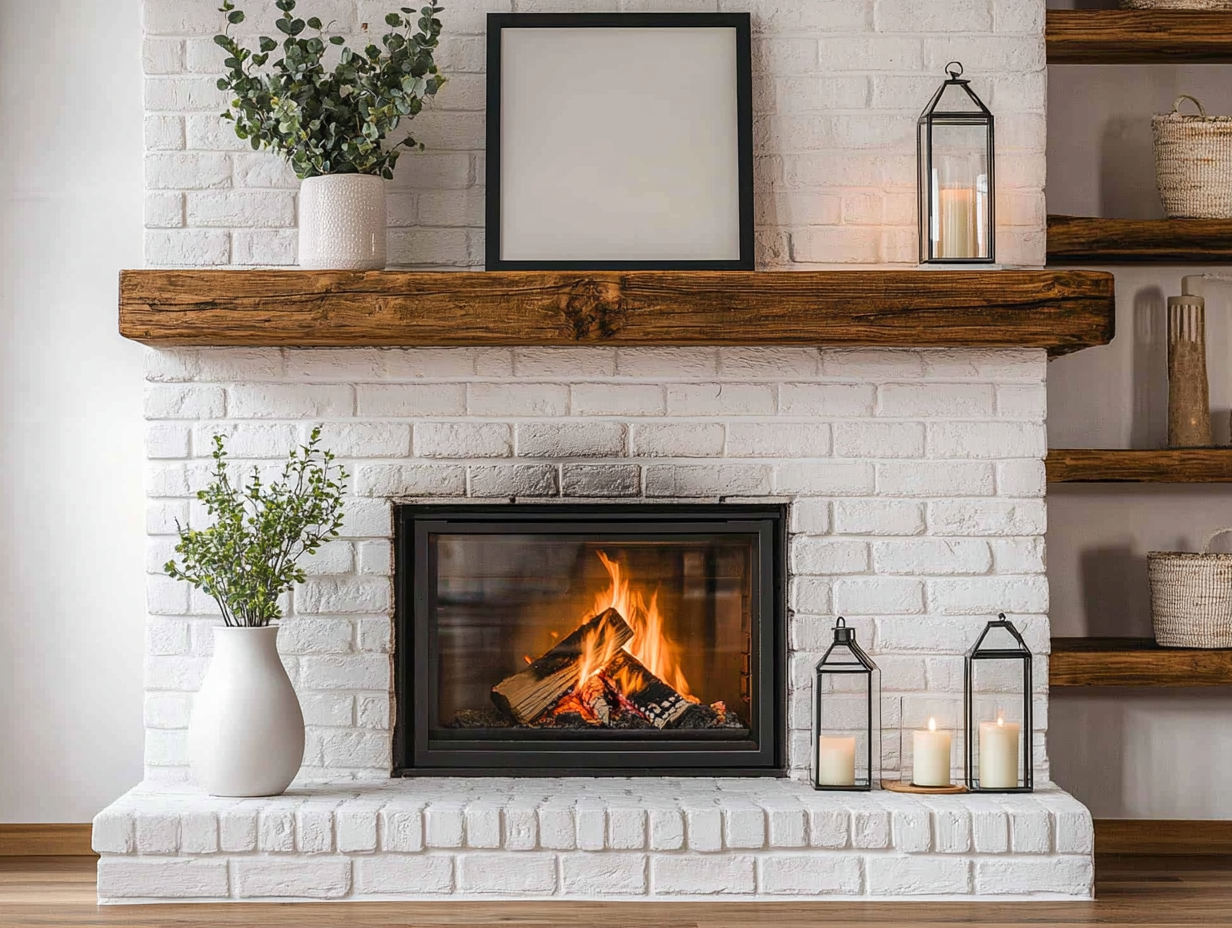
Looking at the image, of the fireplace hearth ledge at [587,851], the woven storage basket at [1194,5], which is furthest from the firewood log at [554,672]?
the woven storage basket at [1194,5]

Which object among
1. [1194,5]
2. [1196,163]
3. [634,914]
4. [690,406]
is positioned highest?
[1194,5]

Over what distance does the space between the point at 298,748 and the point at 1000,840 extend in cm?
134

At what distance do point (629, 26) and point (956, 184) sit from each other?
29.2 inches

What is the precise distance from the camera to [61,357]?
109 inches

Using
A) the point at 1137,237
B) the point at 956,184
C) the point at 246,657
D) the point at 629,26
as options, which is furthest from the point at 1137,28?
the point at 246,657

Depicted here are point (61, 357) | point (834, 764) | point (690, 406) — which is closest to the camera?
point (834, 764)

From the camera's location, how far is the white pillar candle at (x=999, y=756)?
236 cm

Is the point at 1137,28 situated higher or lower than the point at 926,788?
higher

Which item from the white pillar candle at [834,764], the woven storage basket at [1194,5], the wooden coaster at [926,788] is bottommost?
the wooden coaster at [926,788]

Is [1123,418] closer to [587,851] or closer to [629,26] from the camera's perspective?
[629,26]

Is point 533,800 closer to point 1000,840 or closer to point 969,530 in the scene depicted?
point 1000,840

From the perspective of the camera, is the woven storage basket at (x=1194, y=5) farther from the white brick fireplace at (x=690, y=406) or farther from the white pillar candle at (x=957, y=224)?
the white pillar candle at (x=957, y=224)

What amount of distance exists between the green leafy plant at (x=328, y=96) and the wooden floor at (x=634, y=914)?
1.40 m

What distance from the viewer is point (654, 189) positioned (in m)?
2.45
